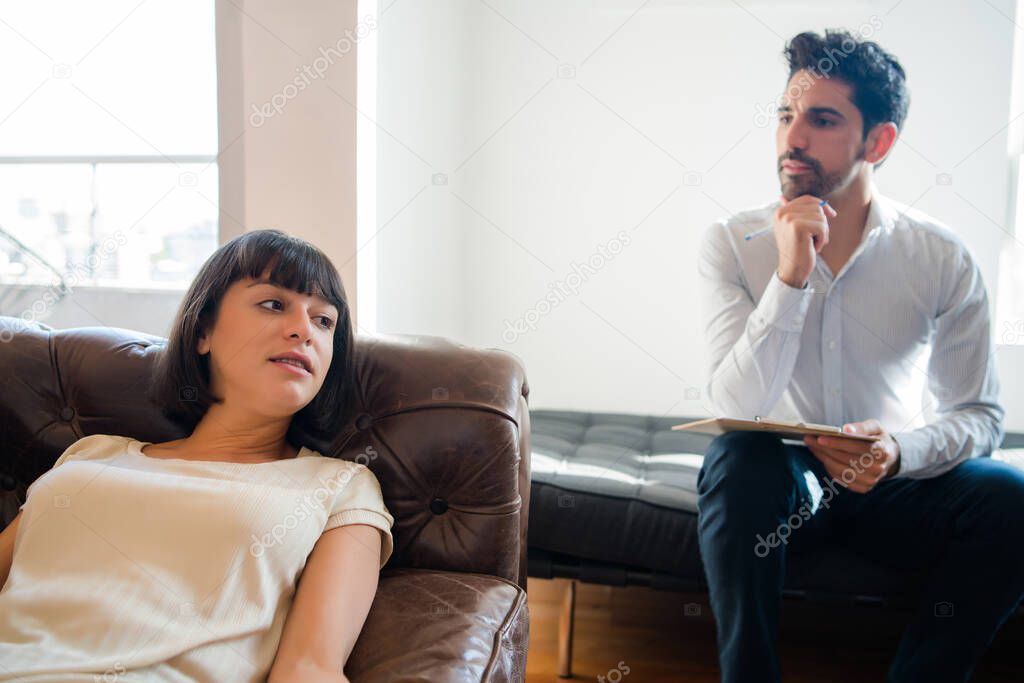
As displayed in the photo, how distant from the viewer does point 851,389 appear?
1683 mm

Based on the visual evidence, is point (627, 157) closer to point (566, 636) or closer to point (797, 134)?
point (797, 134)

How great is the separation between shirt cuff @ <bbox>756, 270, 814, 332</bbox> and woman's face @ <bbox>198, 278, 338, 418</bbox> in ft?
2.89

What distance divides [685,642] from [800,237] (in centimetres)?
102

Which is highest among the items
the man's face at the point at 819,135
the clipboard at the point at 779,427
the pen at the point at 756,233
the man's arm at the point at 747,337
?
the man's face at the point at 819,135

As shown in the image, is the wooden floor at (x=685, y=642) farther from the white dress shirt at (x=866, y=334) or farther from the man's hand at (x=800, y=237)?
the man's hand at (x=800, y=237)

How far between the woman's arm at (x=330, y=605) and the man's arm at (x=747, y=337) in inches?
34.7

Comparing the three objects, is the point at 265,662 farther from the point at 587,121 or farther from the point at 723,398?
the point at 587,121

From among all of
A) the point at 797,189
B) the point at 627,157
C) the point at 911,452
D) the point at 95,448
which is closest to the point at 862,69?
the point at 797,189

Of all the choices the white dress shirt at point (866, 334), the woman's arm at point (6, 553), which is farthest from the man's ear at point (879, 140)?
the woman's arm at point (6, 553)

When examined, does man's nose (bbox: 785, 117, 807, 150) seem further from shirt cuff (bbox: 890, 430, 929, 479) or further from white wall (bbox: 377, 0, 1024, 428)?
white wall (bbox: 377, 0, 1024, 428)

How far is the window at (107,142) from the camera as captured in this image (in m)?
2.66

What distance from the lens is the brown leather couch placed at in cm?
95

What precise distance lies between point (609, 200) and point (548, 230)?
246mm

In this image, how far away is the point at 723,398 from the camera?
5.44ft
